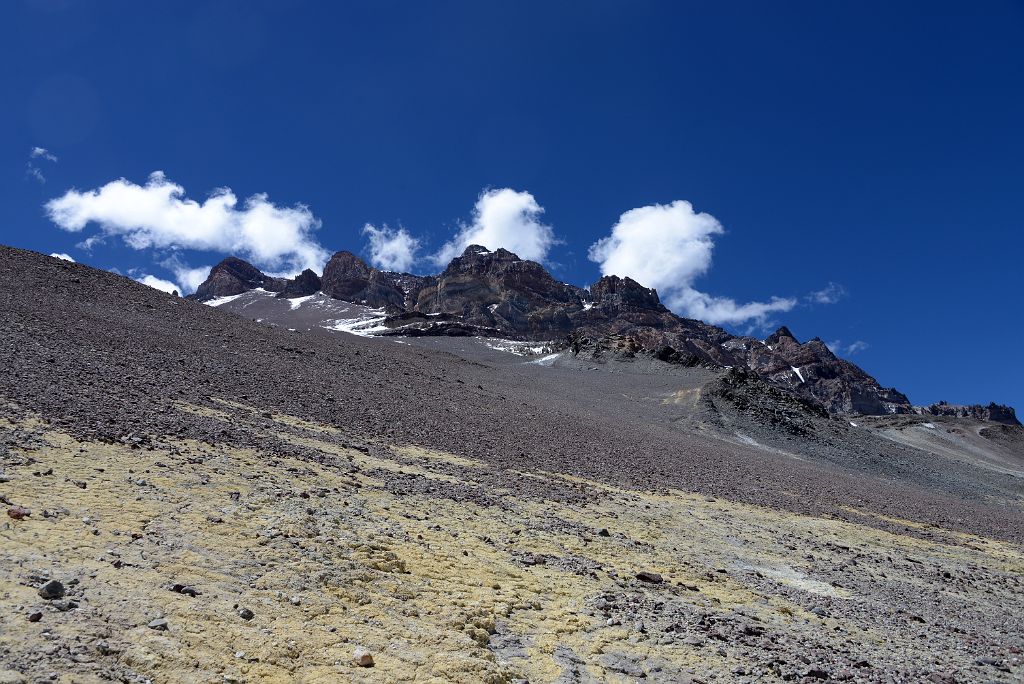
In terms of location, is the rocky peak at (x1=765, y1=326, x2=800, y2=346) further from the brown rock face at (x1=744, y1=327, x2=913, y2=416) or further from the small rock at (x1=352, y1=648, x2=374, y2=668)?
the small rock at (x1=352, y1=648, x2=374, y2=668)

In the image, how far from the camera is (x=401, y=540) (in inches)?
426

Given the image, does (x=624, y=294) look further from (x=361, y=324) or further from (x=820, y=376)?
(x=361, y=324)

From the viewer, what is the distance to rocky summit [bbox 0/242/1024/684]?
22.9 feet

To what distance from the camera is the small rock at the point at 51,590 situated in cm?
642

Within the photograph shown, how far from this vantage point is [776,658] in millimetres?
8648

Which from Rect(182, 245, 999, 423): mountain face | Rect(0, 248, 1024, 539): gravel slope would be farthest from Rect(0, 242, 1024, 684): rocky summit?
→ Rect(182, 245, 999, 423): mountain face

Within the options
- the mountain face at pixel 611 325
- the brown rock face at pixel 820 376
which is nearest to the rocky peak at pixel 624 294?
the mountain face at pixel 611 325

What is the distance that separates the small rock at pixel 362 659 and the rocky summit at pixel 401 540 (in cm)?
4

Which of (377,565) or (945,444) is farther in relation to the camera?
(945,444)

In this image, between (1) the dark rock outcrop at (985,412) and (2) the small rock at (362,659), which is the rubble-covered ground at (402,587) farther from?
(1) the dark rock outcrop at (985,412)

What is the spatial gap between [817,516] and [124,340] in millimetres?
25623

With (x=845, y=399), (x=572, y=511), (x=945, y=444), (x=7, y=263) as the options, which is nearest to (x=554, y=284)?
(x=845, y=399)

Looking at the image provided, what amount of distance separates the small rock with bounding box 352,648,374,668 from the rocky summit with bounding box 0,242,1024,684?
0.12 ft

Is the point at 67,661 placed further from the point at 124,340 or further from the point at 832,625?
the point at 124,340
